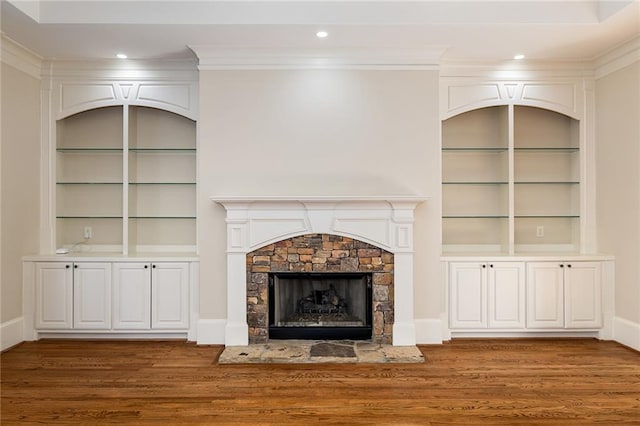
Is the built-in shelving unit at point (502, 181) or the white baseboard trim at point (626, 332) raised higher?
the built-in shelving unit at point (502, 181)

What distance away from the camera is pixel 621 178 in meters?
4.21

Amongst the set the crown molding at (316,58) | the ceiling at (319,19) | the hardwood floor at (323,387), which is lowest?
the hardwood floor at (323,387)

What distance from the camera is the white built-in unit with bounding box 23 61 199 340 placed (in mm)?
4273

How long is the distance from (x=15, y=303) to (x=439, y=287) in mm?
4047

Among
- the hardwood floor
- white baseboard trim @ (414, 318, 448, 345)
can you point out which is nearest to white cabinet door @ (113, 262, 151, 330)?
the hardwood floor

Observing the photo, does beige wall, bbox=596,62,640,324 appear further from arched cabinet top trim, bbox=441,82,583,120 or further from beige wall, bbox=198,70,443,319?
beige wall, bbox=198,70,443,319

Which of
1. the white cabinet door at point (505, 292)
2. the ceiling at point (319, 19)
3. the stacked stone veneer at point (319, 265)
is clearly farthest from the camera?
the white cabinet door at point (505, 292)

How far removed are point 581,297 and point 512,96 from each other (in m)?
2.13

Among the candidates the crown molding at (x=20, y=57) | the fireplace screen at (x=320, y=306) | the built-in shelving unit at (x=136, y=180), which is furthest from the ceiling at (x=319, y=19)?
the fireplace screen at (x=320, y=306)

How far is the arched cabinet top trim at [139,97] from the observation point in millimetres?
4516

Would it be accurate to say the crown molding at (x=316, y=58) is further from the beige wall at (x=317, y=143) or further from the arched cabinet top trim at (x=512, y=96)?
the arched cabinet top trim at (x=512, y=96)

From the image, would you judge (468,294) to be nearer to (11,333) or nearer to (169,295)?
(169,295)

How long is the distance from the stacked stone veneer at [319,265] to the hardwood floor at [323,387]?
0.48 metres

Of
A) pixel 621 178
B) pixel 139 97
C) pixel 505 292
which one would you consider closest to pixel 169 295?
pixel 139 97
